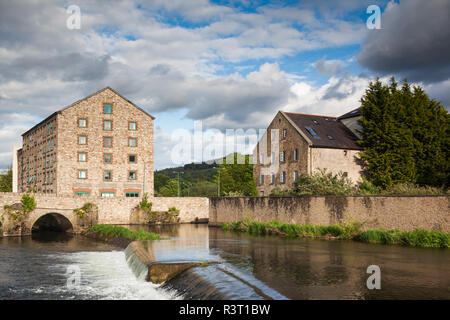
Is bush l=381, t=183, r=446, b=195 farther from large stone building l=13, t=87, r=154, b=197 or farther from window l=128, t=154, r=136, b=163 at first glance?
window l=128, t=154, r=136, b=163

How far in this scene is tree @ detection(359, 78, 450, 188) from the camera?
37.6 meters

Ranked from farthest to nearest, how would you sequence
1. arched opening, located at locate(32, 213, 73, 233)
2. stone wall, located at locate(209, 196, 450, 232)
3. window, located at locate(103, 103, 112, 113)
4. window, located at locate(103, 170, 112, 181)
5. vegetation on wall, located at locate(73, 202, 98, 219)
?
window, located at locate(103, 103, 112, 113) < window, located at locate(103, 170, 112, 181) < arched opening, located at locate(32, 213, 73, 233) < vegetation on wall, located at locate(73, 202, 98, 219) < stone wall, located at locate(209, 196, 450, 232)

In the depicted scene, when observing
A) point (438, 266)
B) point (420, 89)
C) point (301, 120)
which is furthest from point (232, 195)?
point (438, 266)

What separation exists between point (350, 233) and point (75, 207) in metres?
27.9

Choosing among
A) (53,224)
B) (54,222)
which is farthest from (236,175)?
(54,222)

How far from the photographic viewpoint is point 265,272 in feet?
47.9

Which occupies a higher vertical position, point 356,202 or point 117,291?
point 356,202

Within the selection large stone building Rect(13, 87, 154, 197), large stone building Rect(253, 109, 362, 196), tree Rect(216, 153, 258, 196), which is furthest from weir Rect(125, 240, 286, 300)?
tree Rect(216, 153, 258, 196)
